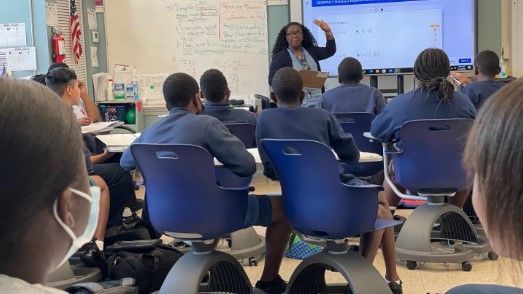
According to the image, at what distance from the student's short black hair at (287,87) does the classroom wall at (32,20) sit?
3301 millimetres

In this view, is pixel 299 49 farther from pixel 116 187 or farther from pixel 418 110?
pixel 418 110

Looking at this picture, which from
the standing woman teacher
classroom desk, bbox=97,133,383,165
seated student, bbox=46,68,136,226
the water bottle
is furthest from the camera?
the water bottle

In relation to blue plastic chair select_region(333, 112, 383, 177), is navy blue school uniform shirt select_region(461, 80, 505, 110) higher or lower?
higher

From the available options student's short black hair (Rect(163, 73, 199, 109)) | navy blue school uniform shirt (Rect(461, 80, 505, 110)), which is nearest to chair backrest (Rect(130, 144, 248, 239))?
student's short black hair (Rect(163, 73, 199, 109))

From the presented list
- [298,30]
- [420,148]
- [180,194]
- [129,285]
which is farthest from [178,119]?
[298,30]

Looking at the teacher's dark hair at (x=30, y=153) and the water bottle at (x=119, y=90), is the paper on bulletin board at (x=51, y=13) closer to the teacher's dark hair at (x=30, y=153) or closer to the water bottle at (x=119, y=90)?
the water bottle at (x=119, y=90)

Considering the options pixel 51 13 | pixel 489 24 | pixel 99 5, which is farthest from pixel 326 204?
pixel 99 5

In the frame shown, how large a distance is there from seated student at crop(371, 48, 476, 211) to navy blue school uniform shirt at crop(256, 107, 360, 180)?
648 millimetres

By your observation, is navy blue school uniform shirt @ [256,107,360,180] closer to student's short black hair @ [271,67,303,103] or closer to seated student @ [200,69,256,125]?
student's short black hair @ [271,67,303,103]

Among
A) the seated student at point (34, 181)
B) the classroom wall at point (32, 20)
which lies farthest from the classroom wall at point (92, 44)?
the seated student at point (34, 181)

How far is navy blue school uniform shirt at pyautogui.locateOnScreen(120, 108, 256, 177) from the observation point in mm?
2924

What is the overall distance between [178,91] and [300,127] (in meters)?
0.60

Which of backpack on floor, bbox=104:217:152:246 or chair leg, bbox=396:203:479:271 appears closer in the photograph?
chair leg, bbox=396:203:479:271

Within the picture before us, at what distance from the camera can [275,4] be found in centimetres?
692
